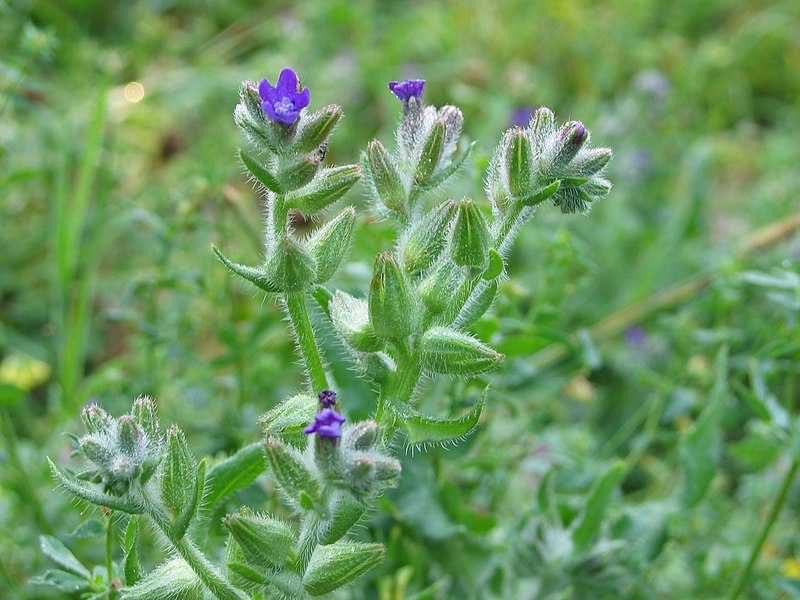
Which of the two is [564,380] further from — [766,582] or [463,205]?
[463,205]

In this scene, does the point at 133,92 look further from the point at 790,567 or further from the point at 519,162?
the point at 790,567

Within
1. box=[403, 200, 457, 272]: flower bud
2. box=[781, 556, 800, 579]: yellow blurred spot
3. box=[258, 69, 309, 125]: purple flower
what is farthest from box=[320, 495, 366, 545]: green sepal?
box=[781, 556, 800, 579]: yellow blurred spot

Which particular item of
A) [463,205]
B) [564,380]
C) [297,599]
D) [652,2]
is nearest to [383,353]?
[463,205]

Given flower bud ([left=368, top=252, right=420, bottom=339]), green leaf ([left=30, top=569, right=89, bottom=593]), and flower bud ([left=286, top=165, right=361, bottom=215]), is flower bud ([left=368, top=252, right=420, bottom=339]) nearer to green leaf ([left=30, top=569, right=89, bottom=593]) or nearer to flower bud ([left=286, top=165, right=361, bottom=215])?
flower bud ([left=286, top=165, right=361, bottom=215])

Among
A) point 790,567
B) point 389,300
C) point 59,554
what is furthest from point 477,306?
point 790,567

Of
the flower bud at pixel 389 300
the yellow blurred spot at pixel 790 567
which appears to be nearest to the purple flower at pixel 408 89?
the flower bud at pixel 389 300
